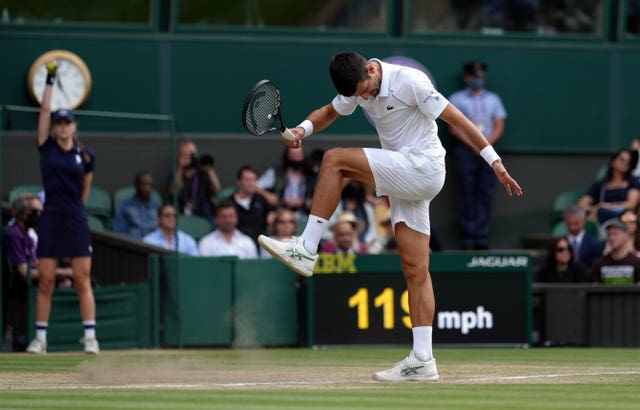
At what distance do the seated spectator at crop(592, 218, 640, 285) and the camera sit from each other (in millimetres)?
4642

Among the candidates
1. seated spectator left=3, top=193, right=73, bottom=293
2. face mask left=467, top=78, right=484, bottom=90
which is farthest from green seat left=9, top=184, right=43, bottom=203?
face mask left=467, top=78, right=484, bottom=90

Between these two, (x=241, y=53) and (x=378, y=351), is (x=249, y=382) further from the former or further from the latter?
(x=241, y=53)

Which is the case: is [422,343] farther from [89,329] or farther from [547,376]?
[89,329]

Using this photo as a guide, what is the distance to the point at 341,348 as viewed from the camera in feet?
47.5

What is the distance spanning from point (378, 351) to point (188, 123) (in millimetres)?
6050

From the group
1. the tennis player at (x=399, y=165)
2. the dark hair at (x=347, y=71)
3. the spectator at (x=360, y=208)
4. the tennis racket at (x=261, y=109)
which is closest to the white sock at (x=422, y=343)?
the tennis player at (x=399, y=165)

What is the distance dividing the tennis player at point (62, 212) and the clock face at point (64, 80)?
4974mm

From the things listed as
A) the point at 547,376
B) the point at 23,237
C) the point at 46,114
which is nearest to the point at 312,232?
the point at 547,376

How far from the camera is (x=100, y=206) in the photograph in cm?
1622

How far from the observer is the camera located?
54.3 ft

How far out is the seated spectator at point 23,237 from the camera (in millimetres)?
13930

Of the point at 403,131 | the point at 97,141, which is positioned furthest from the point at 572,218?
the point at 403,131

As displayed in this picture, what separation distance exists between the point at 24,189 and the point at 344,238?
3.30 m

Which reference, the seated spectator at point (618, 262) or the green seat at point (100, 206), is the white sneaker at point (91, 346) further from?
the seated spectator at point (618, 262)
